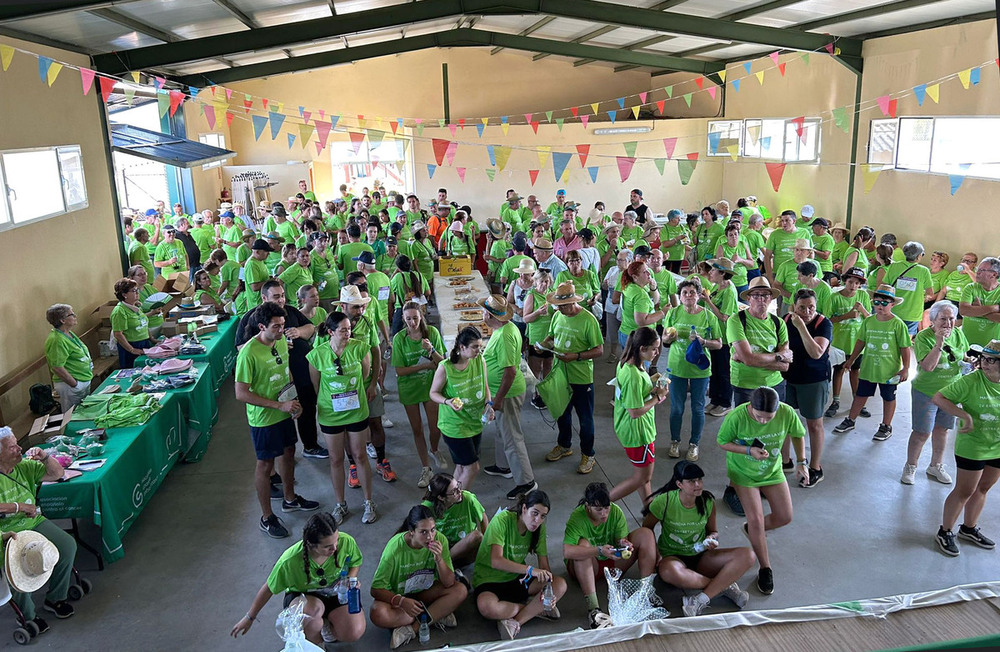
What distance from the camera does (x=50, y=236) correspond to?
7.43 metres

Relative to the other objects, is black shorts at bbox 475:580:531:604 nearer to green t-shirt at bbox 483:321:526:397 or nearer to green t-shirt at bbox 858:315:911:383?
green t-shirt at bbox 483:321:526:397

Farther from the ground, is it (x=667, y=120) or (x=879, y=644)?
(x=667, y=120)

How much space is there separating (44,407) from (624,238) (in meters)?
6.45

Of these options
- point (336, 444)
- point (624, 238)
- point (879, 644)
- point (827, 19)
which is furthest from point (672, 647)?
Result: point (827, 19)

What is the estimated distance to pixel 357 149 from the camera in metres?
18.2

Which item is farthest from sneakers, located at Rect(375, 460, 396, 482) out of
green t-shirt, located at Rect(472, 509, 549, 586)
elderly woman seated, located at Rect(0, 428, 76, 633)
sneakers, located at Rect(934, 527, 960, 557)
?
sneakers, located at Rect(934, 527, 960, 557)

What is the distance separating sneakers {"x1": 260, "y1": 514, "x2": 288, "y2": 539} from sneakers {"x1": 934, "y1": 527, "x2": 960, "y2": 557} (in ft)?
13.7

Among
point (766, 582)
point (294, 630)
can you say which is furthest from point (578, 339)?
point (294, 630)

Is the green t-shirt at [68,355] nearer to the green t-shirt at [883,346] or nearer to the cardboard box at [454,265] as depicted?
the cardboard box at [454,265]

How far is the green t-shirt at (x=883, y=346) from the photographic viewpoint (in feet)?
18.8

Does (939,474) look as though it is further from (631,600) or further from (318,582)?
(318,582)

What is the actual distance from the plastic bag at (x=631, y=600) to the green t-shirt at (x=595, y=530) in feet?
0.60

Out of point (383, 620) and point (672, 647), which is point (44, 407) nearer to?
point (383, 620)

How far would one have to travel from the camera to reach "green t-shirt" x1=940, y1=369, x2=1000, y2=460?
14.1 feet
